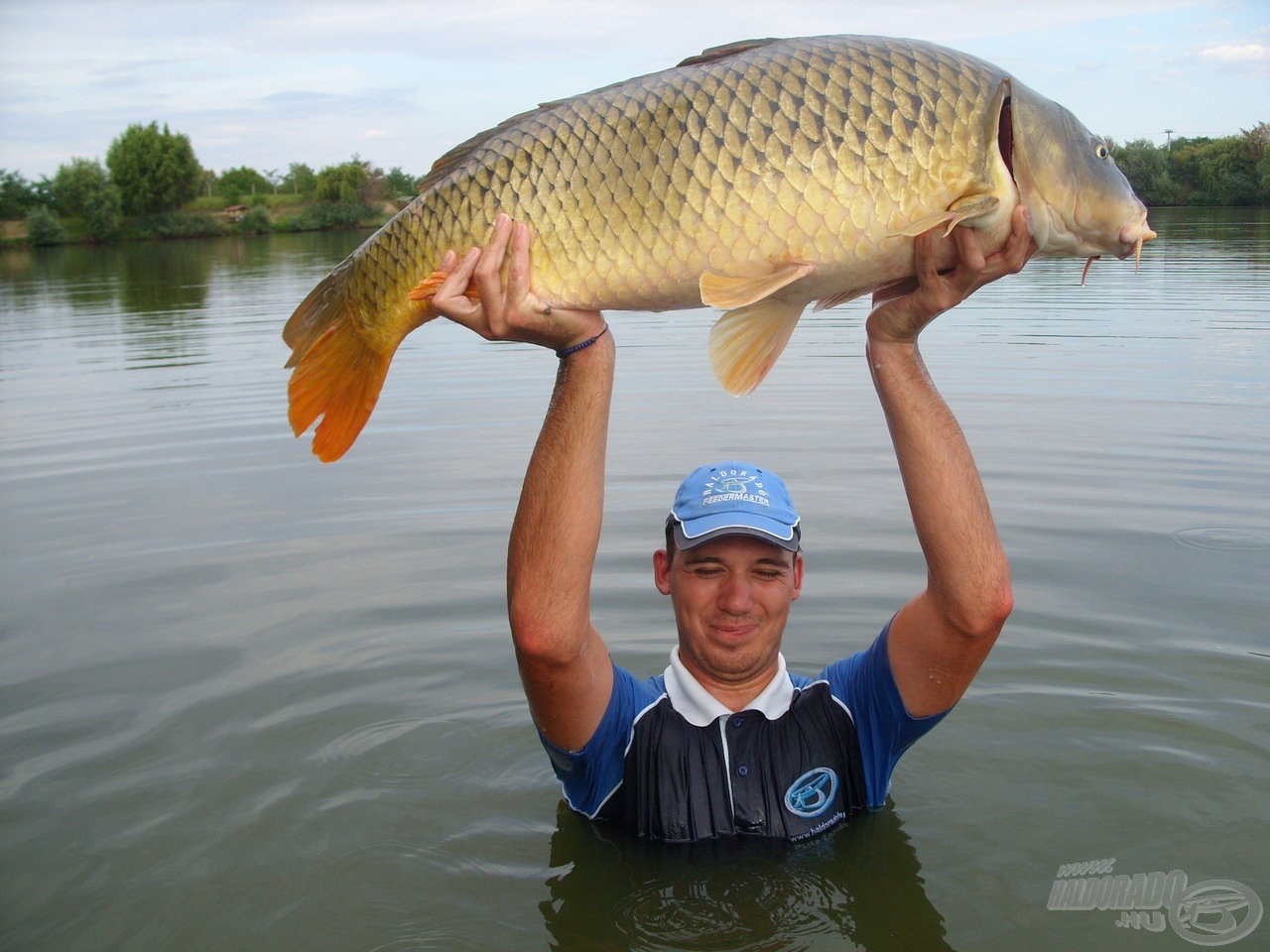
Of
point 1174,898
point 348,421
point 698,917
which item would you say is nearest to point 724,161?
point 348,421

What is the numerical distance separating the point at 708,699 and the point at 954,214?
1404 mm

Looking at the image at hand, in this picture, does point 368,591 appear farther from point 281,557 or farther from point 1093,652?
point 1093,652

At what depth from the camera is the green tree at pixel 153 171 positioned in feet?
235

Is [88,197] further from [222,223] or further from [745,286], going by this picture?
[745,286]

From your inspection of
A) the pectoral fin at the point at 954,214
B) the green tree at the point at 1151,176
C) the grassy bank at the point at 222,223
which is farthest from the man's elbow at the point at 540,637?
the grassy bank at the point at 222,223

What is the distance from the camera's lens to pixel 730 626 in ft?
9.67

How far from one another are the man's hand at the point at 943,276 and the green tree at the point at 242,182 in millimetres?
90275

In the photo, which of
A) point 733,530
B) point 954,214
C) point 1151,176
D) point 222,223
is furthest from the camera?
point 222,223

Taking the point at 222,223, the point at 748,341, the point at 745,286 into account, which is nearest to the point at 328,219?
the point at 222,223

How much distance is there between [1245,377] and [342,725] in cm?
782

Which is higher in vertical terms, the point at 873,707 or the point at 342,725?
the point at 873,707

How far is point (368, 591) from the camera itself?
5418 millimetres

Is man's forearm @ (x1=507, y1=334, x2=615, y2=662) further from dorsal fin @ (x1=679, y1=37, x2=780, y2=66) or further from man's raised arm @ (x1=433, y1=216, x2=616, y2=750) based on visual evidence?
dorsal fin @ (x1=679, y1=37, x2=780, y2=66)

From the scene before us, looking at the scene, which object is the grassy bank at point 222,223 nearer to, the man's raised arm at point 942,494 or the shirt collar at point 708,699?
the shirt collar at point 708,699
